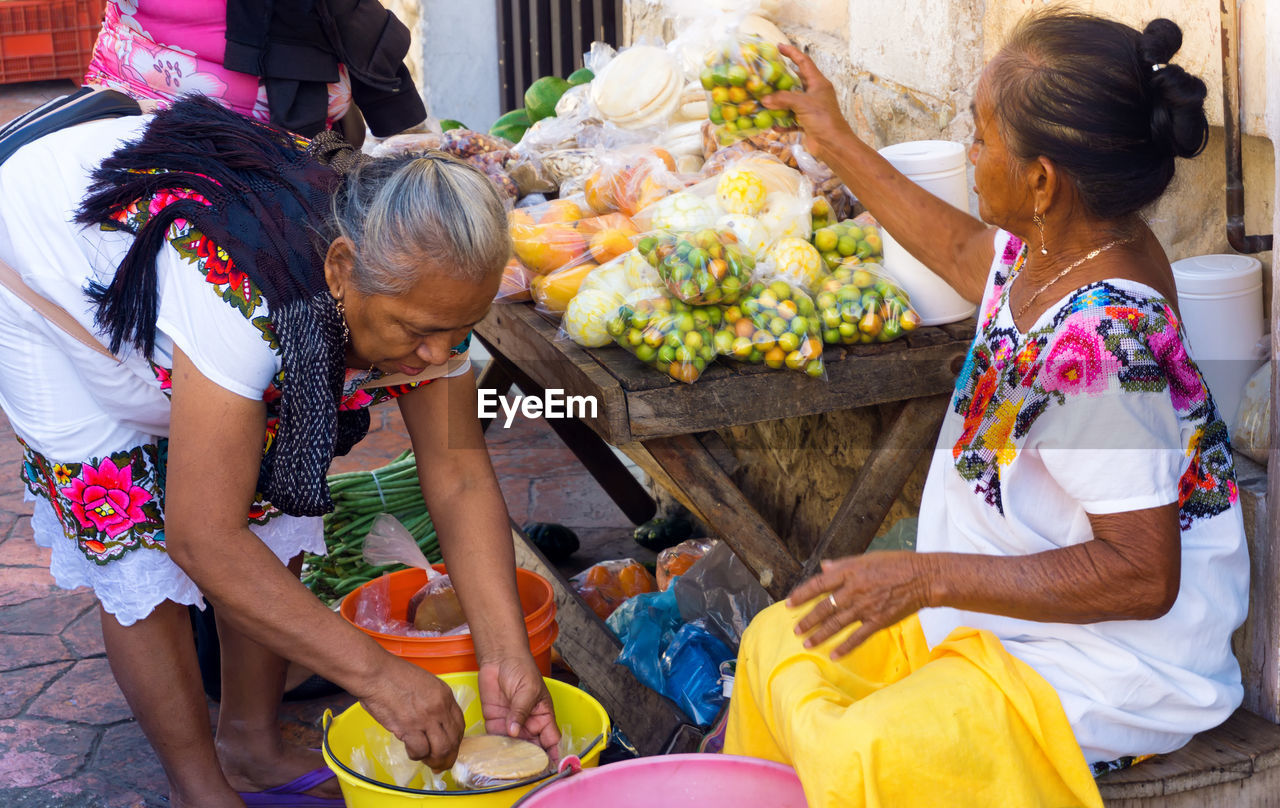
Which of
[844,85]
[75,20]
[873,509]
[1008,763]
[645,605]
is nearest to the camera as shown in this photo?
[1008,763]

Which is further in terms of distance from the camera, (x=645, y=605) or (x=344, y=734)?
(x=645, y=605)

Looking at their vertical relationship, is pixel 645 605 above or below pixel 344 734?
below

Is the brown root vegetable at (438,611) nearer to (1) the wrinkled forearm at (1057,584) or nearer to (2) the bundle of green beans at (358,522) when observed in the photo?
(2) the bundle of green beans at (358,522)

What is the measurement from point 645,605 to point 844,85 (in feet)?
4.63

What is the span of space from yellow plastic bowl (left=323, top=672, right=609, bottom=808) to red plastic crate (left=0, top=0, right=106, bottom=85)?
11208 millimetres

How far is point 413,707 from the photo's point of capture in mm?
1769

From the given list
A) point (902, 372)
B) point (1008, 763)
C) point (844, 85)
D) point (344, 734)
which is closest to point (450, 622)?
point (344, 734)

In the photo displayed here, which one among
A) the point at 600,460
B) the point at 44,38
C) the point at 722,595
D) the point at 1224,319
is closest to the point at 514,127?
the point at 600,460

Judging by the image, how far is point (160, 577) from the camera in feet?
6.68

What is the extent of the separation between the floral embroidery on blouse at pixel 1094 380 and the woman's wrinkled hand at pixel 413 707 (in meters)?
0.84

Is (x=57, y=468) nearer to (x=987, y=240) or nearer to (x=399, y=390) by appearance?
(x=399, y=390)

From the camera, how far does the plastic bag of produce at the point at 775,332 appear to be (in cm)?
203

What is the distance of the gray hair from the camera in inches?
63.9

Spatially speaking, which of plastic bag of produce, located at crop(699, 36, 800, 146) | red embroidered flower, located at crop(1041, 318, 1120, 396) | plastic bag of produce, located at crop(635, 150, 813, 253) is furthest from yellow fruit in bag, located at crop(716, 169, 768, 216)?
red embroidered flower, located at crop(1041, 318, 1120, 396)
